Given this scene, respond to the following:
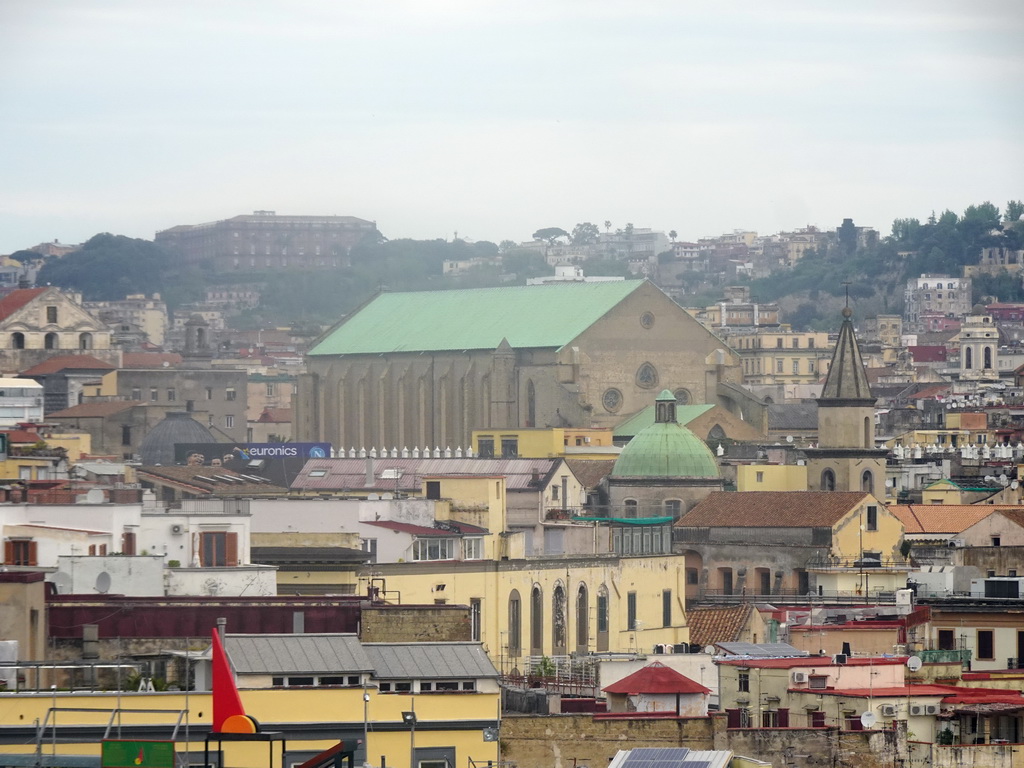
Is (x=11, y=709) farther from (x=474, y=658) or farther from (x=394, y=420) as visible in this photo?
(x=394, y=420)

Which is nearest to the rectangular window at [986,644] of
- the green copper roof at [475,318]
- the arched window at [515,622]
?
the arched window at [515,622]

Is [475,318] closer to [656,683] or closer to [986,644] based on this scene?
[986,644]

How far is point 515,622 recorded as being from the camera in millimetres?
59375

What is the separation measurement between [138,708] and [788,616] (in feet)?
87.3

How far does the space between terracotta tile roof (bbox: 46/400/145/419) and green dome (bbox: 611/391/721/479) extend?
109ft

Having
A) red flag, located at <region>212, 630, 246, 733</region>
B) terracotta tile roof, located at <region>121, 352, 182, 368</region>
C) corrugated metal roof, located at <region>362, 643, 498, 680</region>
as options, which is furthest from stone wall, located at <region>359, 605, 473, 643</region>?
terracotta tile roof, located at <region>121, 352, 182, 368</region>

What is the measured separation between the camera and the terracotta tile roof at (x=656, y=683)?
4191cm

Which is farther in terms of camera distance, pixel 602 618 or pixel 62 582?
pixel 602 618

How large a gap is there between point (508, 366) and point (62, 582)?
8242cm

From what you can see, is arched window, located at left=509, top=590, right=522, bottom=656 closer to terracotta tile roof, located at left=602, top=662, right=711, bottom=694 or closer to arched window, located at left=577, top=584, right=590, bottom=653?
arched window, located at left=577, top=584, right=590, bottom=653

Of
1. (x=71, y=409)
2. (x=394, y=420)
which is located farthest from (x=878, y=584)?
(x=394, y=420)

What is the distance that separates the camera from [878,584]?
2768 inches

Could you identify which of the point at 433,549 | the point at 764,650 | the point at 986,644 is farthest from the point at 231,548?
the point at 986,644

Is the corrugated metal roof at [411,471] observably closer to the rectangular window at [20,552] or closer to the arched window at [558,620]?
the arched window at [558,620]
